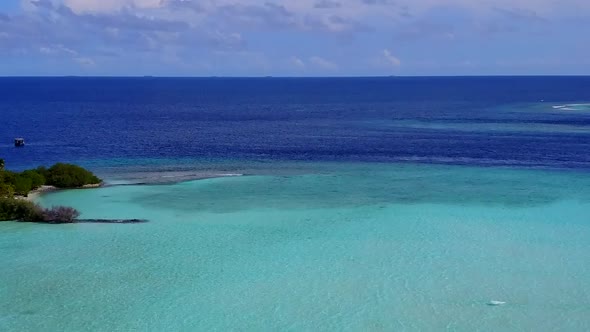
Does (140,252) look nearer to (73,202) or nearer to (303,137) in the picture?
(73,202)

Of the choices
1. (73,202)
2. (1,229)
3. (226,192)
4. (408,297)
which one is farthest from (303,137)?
(408,297)

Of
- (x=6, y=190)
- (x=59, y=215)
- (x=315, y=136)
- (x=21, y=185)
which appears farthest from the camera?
(x=315, y=136)

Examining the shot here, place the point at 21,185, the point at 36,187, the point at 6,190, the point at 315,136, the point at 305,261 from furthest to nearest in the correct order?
the point at 315,136
the point at 36,187
the point at 21,185
the point at 6,190
the point at 305,261

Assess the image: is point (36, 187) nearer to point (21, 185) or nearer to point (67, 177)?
point (67, 177)

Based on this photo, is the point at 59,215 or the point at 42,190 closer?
the point at 59,215

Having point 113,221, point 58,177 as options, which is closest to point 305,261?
point 113,221

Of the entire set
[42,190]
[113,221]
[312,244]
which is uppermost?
[42,190]

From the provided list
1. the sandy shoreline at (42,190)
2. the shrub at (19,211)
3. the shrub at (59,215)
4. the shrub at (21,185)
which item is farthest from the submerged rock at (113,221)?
the shrub at (21,185)

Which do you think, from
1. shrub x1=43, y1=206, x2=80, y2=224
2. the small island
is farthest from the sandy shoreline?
shrub x1=43, y1=206, x2=80, y2=224
